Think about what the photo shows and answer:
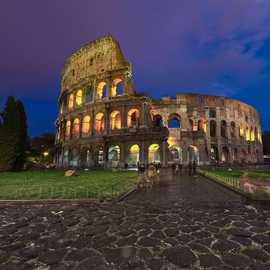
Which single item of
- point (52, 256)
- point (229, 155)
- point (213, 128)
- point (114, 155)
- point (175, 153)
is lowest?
point (52, 256)

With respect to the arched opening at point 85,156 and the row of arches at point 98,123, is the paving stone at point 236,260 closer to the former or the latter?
the row of arches at point 98,123

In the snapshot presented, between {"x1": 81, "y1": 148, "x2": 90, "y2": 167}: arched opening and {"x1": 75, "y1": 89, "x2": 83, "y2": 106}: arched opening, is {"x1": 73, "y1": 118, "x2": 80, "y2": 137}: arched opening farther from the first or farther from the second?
{"x1": 81, "y1": 148, "x2": 90, "y2": 167}: arched opening

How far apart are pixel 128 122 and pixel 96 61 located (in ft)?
48.0

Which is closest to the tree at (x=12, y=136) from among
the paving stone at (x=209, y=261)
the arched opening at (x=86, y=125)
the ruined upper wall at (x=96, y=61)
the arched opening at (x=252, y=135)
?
the arched opening at (x=86, y=125)

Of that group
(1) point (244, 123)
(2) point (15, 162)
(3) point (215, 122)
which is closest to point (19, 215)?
(2) point (15, 162)

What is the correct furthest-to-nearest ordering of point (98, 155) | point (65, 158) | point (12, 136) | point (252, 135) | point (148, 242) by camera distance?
point (252, 135) → point (65, 158) → point (98, 155) → point (12, 136) → point (148, 242)

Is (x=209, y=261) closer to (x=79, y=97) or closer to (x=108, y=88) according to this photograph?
(x=108, y=88)

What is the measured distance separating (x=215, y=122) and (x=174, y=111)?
11.0 m

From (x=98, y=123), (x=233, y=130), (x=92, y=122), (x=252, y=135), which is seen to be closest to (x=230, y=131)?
(x=233, y=130)

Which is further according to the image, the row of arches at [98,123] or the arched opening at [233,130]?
the arched opening at [233,130]

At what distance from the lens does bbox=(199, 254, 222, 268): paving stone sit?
10.9 feet

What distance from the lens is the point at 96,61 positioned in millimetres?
39750

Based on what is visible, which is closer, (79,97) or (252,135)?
(79,97)

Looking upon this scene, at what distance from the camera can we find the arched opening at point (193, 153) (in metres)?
42.1
